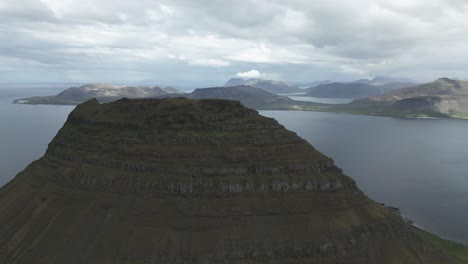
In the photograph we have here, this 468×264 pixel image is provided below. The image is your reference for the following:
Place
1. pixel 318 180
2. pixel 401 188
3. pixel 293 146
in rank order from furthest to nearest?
pixel 401 188
pixel 293 146
pixel 318 180

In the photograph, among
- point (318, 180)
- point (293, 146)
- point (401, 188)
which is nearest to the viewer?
point (318, 180)

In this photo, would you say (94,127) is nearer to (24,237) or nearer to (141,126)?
(141,126)

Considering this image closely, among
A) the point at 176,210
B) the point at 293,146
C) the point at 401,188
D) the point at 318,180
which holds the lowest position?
the point at 401,188

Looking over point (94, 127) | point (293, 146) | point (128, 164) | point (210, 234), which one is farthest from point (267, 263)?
point (94, 127)

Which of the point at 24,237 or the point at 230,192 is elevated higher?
the point at 230,192

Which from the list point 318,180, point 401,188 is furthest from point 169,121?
point 401,188

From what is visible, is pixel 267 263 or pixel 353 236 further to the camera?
pixel 353 236

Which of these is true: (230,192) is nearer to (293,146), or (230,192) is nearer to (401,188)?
(293,146)
